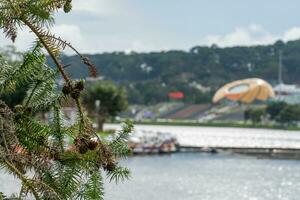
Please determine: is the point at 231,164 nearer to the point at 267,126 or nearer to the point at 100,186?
the point at 100,186

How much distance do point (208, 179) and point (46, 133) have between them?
2582 inches

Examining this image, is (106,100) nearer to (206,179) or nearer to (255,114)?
(206,179)

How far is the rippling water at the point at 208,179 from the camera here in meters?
53.9

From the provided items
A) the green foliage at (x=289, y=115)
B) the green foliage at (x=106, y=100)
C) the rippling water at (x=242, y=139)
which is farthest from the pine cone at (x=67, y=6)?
the green foliage at (x=289, y=115)

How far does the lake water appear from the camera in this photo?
173ft

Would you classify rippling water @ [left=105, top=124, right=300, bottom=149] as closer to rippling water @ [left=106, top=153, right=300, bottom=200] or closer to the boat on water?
the boat on water

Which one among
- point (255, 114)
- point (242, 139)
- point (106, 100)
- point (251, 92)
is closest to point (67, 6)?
point (106, 100)

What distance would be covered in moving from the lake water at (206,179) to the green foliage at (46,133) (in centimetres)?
3324

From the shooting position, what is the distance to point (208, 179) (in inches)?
2734

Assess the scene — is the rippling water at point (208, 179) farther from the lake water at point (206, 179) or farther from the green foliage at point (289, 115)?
the green foliage at point (289, 115)

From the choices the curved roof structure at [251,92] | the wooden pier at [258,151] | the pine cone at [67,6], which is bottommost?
the wooden pier at [258,151]

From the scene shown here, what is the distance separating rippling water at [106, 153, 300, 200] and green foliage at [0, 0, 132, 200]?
33.7 metres

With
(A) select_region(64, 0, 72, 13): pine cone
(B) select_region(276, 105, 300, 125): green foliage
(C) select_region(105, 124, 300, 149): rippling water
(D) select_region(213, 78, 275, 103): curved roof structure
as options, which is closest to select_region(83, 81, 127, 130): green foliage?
(C) select_region(105, 124, 300, 149): rippling water

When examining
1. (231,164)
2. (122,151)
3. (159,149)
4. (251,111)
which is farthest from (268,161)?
(251,111)
